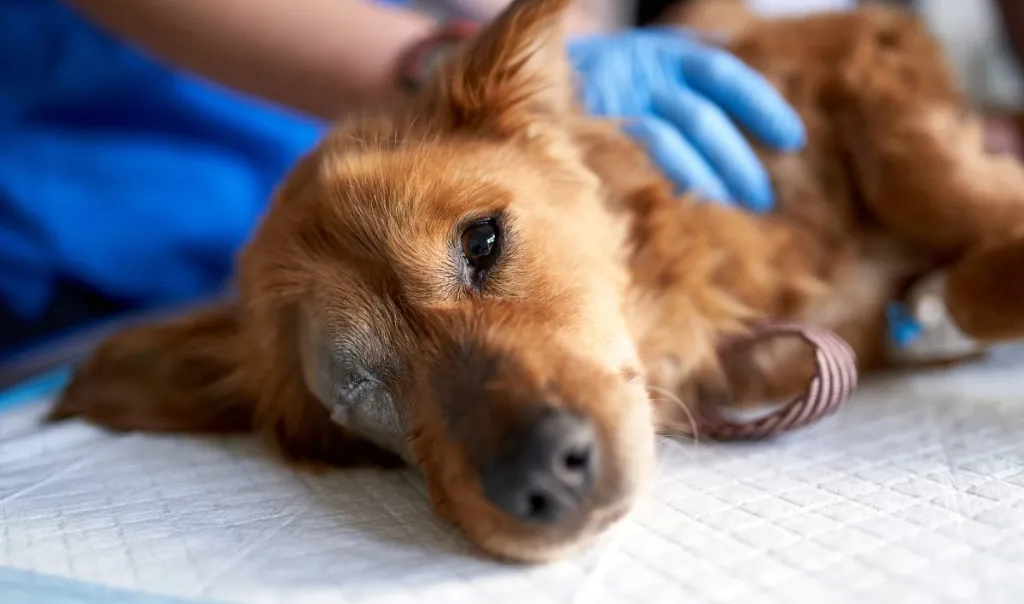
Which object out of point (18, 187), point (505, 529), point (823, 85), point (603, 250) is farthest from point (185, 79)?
point (505, 529)

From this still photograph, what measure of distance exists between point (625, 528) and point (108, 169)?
175 centimetres

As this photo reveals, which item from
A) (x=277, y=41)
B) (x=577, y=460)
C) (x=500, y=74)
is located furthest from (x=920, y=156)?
(x=277, y=41)

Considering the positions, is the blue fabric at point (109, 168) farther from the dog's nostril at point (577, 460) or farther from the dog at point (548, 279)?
the dog's nostril at point (577, 460)

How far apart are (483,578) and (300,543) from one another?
241mm

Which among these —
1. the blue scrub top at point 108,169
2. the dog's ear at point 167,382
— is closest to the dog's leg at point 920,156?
the dog's ear at point 167,382

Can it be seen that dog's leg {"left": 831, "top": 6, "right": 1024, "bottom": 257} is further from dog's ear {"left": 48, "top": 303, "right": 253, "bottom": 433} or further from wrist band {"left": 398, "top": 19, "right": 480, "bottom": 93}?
dog's ear {"left": 48, "top": 303, "right": 253, "bottom": 433}

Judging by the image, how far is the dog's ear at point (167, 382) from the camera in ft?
4.81

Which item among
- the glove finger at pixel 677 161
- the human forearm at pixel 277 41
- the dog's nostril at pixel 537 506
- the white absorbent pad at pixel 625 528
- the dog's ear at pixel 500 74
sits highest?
the human forearm at pixel 277 41

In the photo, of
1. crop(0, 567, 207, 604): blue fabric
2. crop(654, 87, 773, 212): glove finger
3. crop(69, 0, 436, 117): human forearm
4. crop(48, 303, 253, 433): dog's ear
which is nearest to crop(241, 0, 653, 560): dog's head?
crop(48, 303, 253, 433): dog's ear

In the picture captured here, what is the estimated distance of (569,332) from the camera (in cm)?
107

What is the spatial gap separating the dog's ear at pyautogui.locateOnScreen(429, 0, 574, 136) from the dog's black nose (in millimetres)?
664

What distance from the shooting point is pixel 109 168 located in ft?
6.89

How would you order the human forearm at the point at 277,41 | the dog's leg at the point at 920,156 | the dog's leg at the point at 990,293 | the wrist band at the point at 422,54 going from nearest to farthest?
the dog's leg at the point at 990,293 → the dog's leg at the point at 920,156 → the wrist band at the point at 422,54 → the human forearm at the point at 277,41

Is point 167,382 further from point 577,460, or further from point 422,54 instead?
point 577,460
